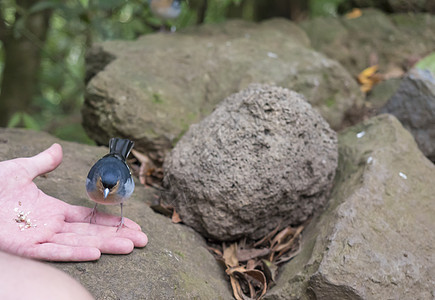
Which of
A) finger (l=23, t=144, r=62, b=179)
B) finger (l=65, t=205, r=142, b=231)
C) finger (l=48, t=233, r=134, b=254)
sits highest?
finger (l=23, t=144, r=62, b=179)

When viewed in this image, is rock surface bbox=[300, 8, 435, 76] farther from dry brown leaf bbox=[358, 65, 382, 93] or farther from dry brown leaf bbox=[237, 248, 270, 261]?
dry brown leaf bbox=[237, 248, 270, 261]

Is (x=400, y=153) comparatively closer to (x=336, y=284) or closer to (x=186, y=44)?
(x=336, y=284)

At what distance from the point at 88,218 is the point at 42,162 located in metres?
0.48

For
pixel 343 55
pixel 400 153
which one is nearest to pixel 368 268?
pixel 400 153

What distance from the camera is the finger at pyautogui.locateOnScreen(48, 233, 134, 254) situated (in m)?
2.49

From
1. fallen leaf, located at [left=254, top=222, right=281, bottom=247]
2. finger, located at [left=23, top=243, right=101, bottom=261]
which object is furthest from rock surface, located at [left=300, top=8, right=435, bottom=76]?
finger, located at [left=23, top=243, right=101, bottom=261]

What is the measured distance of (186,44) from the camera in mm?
5191

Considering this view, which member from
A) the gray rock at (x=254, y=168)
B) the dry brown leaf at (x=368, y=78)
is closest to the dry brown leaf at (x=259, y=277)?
the gray rock at (x=254, y=168)

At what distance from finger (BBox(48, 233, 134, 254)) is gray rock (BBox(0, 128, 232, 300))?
0.17 ft

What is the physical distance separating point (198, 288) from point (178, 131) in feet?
5.93

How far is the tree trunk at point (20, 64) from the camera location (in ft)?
20.9

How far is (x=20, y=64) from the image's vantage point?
651cm

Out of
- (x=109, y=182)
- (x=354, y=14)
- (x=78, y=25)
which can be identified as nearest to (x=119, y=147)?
(x=109, y=182)

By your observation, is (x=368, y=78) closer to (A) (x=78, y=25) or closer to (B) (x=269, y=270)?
(B) (x=269, y=270)
